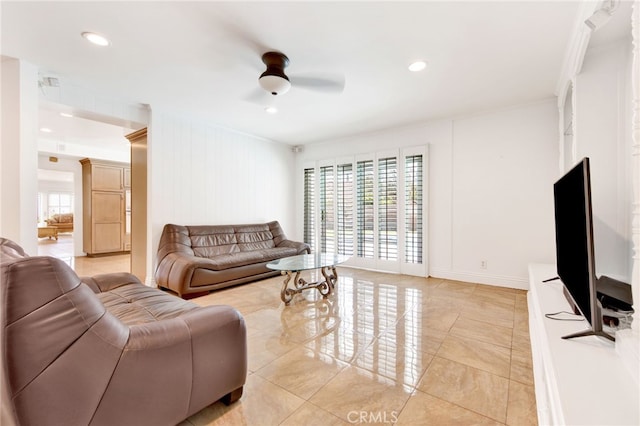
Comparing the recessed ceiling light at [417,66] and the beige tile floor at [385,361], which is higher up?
the recessed ceiling light at [417,66]

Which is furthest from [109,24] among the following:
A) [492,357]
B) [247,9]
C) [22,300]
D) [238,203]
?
[492,357]

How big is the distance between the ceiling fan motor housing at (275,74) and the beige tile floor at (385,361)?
2251mm

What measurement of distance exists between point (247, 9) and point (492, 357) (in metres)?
3.17

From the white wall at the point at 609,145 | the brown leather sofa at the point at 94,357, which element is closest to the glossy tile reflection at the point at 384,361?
the brown leather sofa at the point at 94,357

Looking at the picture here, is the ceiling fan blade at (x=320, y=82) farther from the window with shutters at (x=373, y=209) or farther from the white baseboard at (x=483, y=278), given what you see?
the white baseboard at (x=483, y=278)

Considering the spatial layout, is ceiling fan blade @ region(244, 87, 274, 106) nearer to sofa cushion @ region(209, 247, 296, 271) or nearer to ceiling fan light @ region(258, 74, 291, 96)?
ceiling fan light @ region(258, 74, 291, 96)

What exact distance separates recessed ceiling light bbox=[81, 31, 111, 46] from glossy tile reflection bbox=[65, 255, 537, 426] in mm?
2843

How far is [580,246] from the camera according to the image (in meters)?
1.39

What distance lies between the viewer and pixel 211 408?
156cm

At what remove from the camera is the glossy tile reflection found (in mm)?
1512

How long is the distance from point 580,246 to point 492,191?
2.93 metres

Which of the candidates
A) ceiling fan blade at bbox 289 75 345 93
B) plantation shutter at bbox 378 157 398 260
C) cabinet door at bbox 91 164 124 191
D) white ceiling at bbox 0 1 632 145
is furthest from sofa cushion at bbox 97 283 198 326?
cabinet door at bbox 91 164 124 191

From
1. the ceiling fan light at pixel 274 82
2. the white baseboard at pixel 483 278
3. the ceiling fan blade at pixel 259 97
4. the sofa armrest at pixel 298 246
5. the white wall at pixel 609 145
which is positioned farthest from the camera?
the sofa armrest at pixel 298 246

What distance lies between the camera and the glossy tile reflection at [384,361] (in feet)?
4.96
